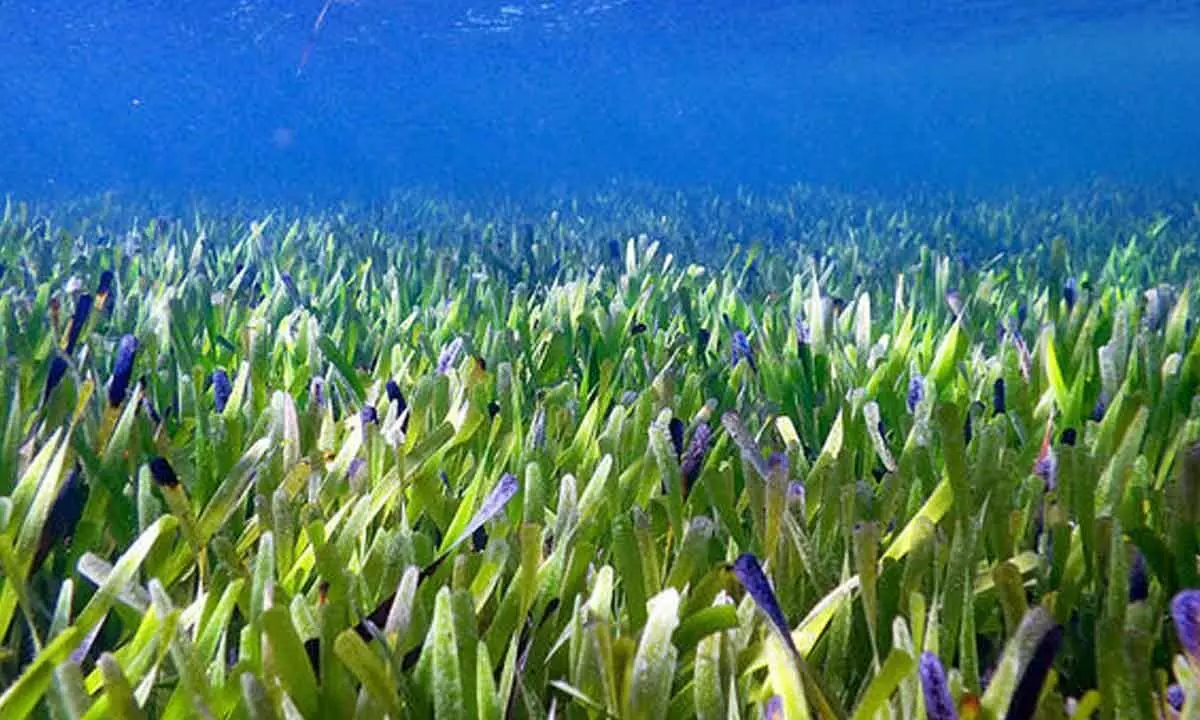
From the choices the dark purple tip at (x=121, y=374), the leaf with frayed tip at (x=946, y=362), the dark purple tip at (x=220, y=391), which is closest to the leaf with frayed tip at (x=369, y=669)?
the dark purple tip at (x=121, y=374)

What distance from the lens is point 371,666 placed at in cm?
89

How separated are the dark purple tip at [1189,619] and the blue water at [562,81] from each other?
6.17 meters

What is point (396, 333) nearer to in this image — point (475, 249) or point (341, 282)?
point (341, 282)

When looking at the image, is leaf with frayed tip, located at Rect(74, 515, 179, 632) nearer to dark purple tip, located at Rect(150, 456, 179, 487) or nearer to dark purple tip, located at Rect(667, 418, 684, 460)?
dark purple tip, located at Rect(150, 456, 179, 487)

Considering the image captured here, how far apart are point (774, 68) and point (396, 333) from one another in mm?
54904

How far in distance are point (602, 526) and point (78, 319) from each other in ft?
5.17

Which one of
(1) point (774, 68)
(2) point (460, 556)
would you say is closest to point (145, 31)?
(1) point (774, 68)

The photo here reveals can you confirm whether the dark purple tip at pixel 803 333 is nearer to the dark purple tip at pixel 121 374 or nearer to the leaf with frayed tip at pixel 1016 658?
the dark purple tip at pixel 121 374

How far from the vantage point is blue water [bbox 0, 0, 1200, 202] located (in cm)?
3406

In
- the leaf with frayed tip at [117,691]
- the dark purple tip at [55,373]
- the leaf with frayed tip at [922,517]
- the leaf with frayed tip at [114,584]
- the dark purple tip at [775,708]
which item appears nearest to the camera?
the leaf with frayed tip at [117,691]

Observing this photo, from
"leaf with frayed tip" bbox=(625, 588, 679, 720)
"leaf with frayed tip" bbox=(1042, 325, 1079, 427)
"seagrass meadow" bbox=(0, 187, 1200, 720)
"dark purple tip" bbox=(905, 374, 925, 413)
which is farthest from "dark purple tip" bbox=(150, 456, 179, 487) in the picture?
"leaf with frayed tip" bbox=(1042, 325, 1079, 427)

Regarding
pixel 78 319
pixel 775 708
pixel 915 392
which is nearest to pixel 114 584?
pixel 775 708

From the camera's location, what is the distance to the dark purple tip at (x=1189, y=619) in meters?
0.85

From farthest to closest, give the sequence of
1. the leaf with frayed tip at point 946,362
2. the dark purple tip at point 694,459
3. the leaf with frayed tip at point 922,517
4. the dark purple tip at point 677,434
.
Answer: the leaf with frayed tip at point 946,362 → the dark purple tip at point 677,434 → the dark purple tip at point 694,459 → the leaf with frayed tip at point 922,517
